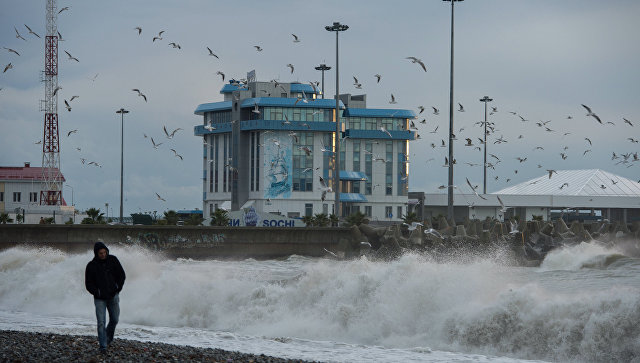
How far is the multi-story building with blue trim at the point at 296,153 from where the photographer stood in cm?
8856

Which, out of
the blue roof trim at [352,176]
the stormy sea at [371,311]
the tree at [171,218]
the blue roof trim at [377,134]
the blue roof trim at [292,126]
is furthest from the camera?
the blue roof trim at [377,134]

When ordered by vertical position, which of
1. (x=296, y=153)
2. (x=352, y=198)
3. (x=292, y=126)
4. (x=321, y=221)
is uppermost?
(x=292, y=126)

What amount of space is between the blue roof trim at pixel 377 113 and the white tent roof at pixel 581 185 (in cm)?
1600

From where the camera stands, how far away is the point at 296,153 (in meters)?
90.3

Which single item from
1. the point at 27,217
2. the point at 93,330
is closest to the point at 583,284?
the point at 93,330

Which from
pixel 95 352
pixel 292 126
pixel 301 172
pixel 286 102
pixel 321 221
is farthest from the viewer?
pixel 301 172

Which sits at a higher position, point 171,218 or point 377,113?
point 377,113

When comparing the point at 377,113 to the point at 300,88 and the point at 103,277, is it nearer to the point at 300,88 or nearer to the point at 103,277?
the point at 300,88

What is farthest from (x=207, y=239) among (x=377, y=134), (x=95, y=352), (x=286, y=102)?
(x=377, y=134)

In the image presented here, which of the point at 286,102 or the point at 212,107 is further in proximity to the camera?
the point at 212,107

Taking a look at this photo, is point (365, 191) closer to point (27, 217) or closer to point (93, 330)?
point (27, 217)

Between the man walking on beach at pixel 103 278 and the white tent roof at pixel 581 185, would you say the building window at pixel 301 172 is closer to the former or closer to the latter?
the white tent roof at pixel 581 185

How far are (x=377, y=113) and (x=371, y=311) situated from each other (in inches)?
3071

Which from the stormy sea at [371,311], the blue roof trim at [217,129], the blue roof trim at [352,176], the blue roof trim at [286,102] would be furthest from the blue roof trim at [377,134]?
the stormy sea at [371,311]
